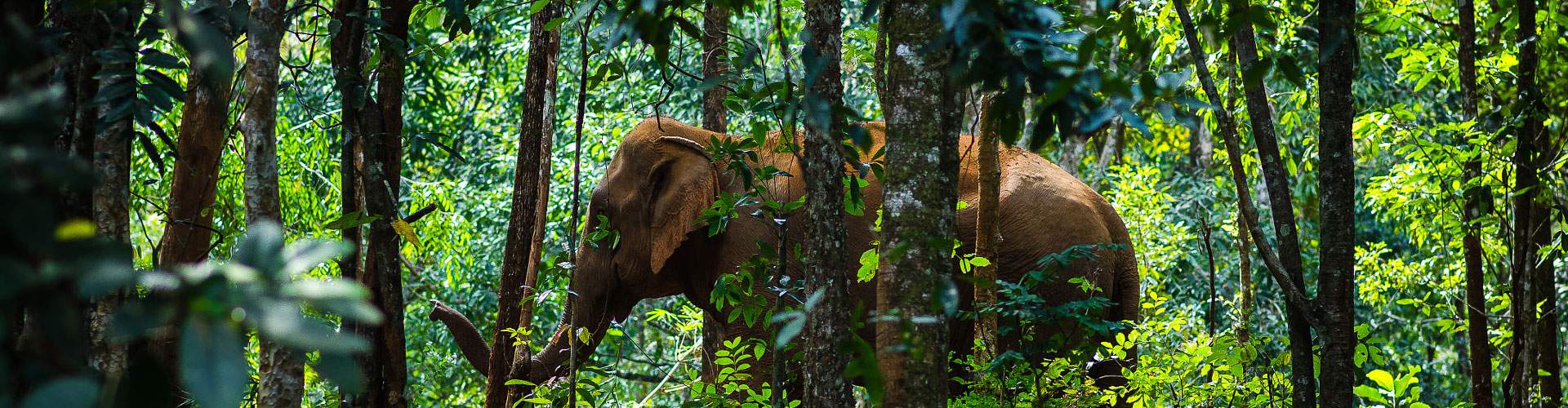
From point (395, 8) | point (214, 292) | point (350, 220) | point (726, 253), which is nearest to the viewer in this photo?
point (214, 292)

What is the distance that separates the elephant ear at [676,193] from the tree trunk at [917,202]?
11.5 feet

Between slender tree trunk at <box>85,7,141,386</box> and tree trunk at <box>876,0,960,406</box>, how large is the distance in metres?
1.64

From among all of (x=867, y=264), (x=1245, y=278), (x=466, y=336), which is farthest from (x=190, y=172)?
(x=1245, y=278)

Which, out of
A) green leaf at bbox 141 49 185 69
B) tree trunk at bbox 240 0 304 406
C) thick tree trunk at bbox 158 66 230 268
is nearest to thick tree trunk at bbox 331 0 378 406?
thick tree trunk at bbox 158 66 230 268

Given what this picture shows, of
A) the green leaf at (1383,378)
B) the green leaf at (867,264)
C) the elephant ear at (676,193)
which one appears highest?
the elephant ear at (676,193)

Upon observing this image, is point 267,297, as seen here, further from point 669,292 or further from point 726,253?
point 669,292

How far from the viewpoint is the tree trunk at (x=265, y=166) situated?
2605 mm

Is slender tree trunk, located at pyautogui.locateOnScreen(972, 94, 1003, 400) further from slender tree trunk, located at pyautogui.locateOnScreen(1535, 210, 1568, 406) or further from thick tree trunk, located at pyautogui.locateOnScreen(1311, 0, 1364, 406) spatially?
slender tree trunk, located at pyautogui.locateOnScreen(1535, 210, 1568, 406)

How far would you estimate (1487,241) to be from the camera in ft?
20.7

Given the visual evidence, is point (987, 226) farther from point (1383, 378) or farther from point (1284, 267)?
point (1383, 378)

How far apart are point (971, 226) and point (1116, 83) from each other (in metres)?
4.30

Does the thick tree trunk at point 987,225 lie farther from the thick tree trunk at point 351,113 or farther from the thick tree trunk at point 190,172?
the thick tree trunk at point 190,172

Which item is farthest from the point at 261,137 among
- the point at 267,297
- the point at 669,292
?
the point at 669,292

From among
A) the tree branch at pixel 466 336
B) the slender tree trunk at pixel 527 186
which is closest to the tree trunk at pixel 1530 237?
the slender tree trunk at pixel 527 186
